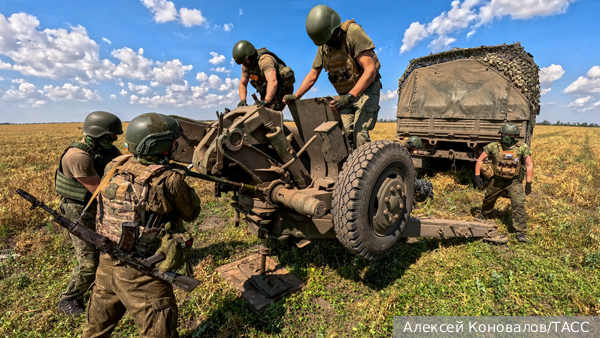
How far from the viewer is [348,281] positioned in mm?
3506

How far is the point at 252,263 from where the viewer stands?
3.85m

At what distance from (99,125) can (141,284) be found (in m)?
1.91

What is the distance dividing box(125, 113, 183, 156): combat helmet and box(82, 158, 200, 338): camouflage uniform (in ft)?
0.40

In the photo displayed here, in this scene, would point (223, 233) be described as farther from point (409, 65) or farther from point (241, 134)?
point (409, 65)

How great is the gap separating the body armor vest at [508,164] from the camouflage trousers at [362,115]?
8.71 feet

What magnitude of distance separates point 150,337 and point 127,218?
2.85ft

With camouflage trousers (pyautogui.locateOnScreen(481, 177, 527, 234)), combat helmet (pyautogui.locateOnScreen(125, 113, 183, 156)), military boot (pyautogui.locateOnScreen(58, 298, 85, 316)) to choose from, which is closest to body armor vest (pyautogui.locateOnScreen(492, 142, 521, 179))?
camouflage trousers (pyautogui.locateOnScreen(481, 177, 527, 234))

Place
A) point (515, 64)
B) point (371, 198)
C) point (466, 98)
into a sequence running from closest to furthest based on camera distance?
point (371, 198), point (515, 64), point (466, 98)

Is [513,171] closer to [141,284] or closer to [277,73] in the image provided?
[277,73]

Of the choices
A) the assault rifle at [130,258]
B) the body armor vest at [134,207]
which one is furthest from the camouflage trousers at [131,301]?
the body armor vest at [134,207]

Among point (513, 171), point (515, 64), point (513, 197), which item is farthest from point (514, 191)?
point (515, 64)

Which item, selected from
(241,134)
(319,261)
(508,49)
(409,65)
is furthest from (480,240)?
(409,65)

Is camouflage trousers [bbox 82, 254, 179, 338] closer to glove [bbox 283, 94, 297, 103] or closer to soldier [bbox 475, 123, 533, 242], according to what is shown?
glove [bbox 283, 94, 297, 103]

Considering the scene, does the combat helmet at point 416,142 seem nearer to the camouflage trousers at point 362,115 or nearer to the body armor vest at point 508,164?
the body armor vest at point 508,164
